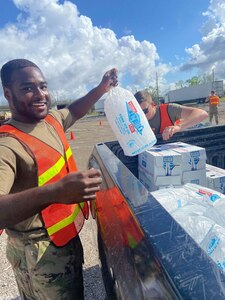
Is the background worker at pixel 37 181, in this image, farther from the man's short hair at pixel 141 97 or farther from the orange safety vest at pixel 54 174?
the man's short hair at pixel 141 97

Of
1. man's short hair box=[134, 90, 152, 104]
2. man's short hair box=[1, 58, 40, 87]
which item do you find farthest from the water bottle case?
man's short hair box=[134, 90, 152, 104]

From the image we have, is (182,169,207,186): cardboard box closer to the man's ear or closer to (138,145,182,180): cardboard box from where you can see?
(138,145,182,180): cardboard box

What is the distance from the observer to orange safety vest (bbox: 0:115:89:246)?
1453 millimetres

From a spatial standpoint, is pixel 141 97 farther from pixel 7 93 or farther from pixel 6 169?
pixel 6 169

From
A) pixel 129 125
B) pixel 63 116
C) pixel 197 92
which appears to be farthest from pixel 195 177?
pixel 197 92

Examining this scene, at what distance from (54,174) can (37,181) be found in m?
0.12

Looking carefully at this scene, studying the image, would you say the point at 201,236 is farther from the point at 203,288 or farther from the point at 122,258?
the point at 203,288

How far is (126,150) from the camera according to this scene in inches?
78.6

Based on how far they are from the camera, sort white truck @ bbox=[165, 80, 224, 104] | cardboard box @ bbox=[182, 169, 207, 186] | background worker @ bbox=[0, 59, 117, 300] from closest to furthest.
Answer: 1. background worker @ bbox=[0, 59, 117, 300]
2. cardboard box @ bbox=[182, 169, 207, 186]
3. white truck @ bbox=[165, 80, 224, 104]

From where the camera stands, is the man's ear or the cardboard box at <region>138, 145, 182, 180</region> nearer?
the man's ear

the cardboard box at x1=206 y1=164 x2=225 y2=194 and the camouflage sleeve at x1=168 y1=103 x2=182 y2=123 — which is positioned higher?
the camouflage sleeve at x1=168 y1=103 x2=182 y2=123

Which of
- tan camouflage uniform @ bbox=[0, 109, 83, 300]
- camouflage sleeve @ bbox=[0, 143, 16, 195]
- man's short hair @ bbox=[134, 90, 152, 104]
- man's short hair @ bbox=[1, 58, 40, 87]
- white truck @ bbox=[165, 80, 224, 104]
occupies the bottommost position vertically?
tan camouflage uniform @ bbox=[0, 109, 83, 300]

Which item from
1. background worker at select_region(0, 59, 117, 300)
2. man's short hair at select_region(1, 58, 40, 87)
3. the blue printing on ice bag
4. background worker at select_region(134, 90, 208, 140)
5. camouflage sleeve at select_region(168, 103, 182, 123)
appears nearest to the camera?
the blue printing on ice bag

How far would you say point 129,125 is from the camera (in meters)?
1.98
